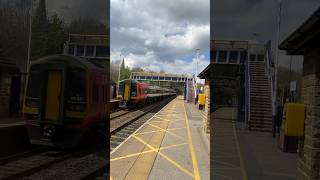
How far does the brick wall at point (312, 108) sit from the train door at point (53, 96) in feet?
12.9

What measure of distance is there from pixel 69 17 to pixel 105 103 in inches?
64.8

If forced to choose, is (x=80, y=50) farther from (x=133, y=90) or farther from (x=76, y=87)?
(x=133, y=90)

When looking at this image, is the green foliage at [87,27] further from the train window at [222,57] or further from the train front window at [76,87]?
the train front window at [76,87]

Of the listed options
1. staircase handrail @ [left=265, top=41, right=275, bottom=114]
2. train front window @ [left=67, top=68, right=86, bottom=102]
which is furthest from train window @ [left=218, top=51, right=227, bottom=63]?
train front window @ [left=67, top=68, right=86, bottom=102]

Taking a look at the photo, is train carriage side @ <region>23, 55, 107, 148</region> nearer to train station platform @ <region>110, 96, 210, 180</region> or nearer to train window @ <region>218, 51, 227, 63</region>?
train station platform @ <region>110, 96, 210, 180</region>

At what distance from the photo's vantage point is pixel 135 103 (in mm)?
28641

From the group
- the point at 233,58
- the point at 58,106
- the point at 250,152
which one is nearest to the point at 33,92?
the point at 58,106

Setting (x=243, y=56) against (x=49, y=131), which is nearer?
(x=243, y=56)

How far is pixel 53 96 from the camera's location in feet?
21.8

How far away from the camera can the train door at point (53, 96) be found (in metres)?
6.60

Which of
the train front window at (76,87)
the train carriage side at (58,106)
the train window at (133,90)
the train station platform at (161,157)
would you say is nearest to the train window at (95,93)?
the train carriage side at (58,106)

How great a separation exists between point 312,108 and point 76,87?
3.91 meters

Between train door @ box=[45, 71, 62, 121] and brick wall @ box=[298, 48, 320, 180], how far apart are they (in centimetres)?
393

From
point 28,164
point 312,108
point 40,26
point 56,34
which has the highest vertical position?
point 40,26
